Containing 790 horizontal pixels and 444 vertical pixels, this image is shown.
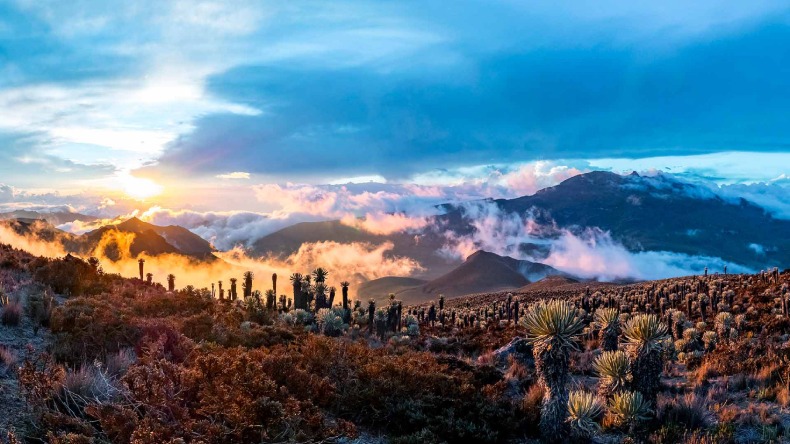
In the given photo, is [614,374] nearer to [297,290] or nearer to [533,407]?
[533,407]

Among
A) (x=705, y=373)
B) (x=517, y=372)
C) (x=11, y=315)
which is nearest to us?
(x=11, y=315)

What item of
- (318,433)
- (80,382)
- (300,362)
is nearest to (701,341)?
(300,362)

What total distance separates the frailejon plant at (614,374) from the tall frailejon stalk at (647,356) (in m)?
0.18

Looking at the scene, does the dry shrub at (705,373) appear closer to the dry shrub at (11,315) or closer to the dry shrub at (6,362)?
the dry shrub at (6,362)

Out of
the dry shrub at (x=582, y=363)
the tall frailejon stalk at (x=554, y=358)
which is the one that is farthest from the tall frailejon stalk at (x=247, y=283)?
the tall frailejon stalk at (x=554, y=358)

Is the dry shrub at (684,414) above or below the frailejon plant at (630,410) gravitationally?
below

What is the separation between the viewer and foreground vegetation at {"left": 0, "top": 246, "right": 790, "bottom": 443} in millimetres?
7965

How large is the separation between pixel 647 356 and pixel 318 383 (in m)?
7.82

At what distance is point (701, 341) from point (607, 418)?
1692 cm

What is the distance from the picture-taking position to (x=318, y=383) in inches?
442

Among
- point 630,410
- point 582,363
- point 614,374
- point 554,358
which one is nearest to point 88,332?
point 554,358

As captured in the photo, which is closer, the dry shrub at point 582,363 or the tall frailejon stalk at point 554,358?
the tall frailejon stalk at point 554,358

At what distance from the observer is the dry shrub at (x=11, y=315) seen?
1245 centimetres

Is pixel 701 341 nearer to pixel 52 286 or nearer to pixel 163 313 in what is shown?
pixel 163 313
